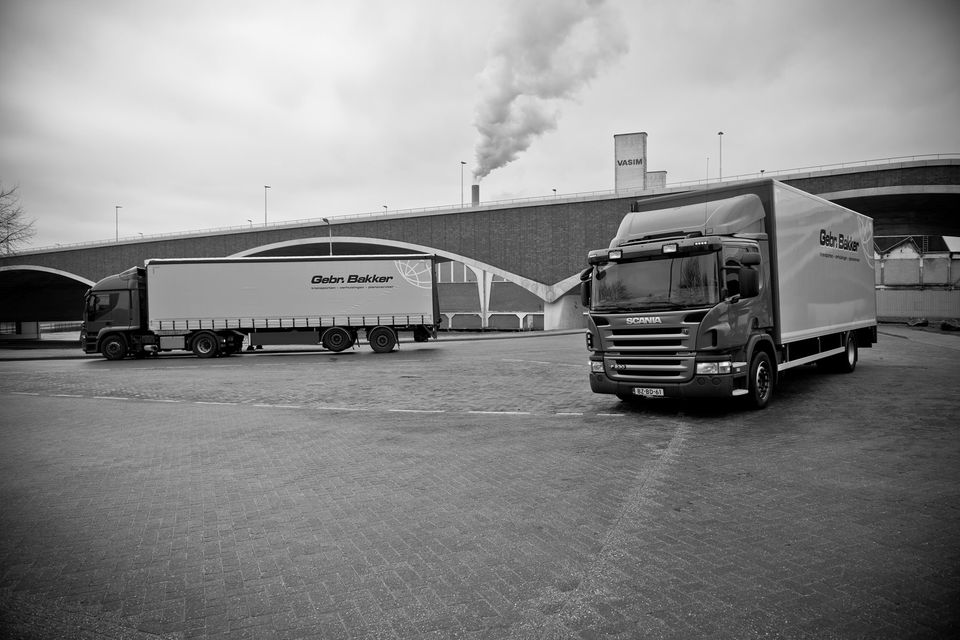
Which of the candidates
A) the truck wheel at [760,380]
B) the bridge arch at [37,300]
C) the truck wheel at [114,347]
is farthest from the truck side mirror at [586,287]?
the bridge arch at [37,300]

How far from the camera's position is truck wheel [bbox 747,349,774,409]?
9.17m

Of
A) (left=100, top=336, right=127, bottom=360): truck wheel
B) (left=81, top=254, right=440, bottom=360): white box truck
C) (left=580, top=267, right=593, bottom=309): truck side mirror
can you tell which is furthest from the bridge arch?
(left=580, top=267, right=593, bottom=309): truck side mirror

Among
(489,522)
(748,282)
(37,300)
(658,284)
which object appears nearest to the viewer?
(489,522)

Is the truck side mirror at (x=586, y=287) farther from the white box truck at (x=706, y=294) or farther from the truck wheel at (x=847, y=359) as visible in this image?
the truck wheel at (x=847, y=359)

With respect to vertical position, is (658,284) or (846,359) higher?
(658,284)

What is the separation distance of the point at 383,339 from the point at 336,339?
1830 millimetres

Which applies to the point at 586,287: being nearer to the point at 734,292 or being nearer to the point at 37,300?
the point at 734,292

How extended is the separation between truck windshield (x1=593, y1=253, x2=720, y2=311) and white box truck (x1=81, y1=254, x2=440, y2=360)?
1521 centimetres

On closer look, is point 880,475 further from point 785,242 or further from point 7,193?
point 7,193

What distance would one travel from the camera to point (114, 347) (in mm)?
24047

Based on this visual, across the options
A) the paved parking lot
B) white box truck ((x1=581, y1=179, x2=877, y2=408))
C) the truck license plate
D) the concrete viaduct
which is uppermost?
the concrete viaduct

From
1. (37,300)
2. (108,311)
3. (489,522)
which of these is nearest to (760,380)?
(489,522)

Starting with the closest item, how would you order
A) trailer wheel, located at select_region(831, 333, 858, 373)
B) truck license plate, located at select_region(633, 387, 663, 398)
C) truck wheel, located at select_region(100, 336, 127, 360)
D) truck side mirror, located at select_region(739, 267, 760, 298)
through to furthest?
truck side mirror, located at select_region(739, 267, 760, 298) < truck license plate, located at select_region(633, 387, 663, 398) < trailer wheel, located at select_region(831, 333, 858, 373) < truck wheel, located at select_region(100, 336, 127, 360)

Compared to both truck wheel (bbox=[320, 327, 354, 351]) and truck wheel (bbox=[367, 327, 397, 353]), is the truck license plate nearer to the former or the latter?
truck wheel (bbox=[367, 327, 397, 353])
